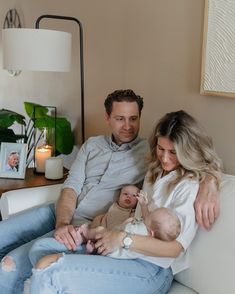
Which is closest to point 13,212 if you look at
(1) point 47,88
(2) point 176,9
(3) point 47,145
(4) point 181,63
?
(3) point 47,145

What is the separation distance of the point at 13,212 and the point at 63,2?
5.91 feet

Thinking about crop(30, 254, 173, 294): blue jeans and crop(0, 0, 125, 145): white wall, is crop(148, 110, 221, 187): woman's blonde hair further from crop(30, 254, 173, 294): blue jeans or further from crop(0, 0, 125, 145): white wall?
crop(0, 0, 125, 145): white wall

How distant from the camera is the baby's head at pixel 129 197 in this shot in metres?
1.80

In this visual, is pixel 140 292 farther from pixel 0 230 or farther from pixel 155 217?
pixel 0 230

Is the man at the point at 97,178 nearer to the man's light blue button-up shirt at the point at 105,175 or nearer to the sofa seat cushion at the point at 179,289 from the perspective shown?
the man's light blue button-up shirt at the point at 105,175

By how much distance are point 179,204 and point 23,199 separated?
0.90 m

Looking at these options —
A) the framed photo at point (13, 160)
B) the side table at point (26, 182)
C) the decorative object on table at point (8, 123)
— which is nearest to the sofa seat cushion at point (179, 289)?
the side table at point (26, 182)

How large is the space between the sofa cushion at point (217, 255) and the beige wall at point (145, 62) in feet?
1.29

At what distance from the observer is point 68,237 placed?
5.30 feet

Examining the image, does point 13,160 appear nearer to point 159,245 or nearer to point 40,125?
point 40,125

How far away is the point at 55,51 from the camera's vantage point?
7.56 ft

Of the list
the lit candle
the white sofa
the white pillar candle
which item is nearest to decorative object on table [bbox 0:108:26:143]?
→ the lit candle

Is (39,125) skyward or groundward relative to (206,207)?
skyward

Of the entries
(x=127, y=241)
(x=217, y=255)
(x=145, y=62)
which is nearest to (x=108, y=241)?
(x=127, y=241)
